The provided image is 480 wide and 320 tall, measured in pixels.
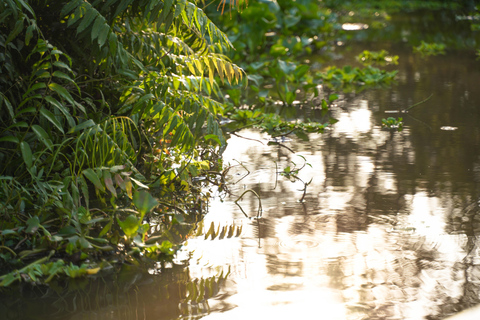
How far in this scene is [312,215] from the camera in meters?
3.35

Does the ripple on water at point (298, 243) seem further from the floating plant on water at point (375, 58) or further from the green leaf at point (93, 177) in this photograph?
the floating plant on water at point (375, 58)

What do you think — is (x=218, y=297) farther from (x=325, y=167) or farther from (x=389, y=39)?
(x=389, y=39)

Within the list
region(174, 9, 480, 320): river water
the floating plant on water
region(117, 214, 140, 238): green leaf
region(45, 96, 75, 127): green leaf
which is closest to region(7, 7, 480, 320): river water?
region(174, 9, 480, 320): river water

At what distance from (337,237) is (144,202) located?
923 millimetres

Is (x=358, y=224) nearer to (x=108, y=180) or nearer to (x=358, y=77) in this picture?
(x=108, y=180)

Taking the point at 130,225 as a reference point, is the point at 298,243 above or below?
below

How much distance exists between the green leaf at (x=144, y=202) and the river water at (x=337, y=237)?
257mm

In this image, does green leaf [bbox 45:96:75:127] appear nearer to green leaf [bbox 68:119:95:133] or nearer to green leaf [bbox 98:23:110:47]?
green leaf [bbox 68:119:95:133]

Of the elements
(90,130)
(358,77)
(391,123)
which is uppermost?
(358,77)

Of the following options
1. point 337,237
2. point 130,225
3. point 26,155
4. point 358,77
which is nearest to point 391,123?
point 358,77

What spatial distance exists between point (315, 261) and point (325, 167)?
55.7 inches

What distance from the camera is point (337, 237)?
3.06 meters

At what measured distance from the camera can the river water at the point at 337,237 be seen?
2455mm

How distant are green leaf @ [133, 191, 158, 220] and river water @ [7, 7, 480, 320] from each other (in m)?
0.26
